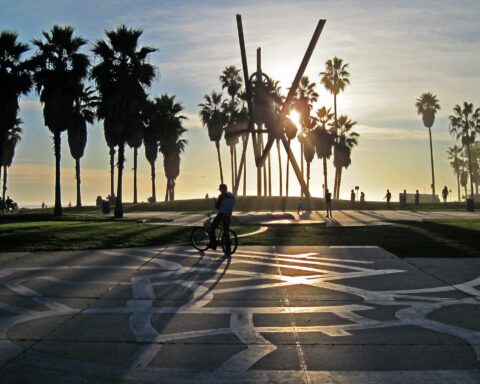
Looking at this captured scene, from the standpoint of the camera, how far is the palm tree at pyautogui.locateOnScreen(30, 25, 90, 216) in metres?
33.3

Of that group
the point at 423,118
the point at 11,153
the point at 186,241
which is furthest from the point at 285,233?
the point at 423,118

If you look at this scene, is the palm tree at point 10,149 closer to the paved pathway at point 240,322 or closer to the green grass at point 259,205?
the green grass at point 259,205

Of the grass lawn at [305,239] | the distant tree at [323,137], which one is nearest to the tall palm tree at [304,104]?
the distant tree at [323,137]

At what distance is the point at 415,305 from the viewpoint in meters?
7.48

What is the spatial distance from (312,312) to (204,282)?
8.93ft

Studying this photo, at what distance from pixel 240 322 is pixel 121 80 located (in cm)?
2879

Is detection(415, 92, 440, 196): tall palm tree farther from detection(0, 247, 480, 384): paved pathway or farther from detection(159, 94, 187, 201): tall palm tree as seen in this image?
detection(0, 247, 480, 384): paved pathway

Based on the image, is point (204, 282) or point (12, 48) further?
point (12, 48)

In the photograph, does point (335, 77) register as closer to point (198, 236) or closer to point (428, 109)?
point (428, 109)

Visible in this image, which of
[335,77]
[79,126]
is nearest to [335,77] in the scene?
[335,77]

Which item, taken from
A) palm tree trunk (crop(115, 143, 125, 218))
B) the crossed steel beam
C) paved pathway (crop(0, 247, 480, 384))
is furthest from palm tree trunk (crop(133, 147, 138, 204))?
paved pathway (crop(0, 247, 480, 384))

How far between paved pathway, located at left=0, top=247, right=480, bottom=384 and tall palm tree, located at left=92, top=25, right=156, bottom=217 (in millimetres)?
22247

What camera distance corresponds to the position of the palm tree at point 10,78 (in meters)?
A: 32.4

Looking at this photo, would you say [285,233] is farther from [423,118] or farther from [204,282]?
[423,118]
